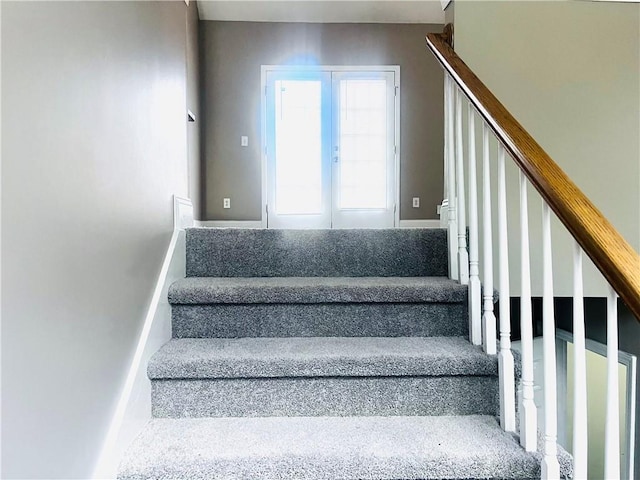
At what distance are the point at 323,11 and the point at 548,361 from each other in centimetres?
431

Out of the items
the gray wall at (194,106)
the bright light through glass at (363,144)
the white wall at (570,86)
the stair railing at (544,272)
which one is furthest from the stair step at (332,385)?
the bright light through glass at (363,144)

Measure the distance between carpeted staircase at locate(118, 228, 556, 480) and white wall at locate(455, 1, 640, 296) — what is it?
0.78m

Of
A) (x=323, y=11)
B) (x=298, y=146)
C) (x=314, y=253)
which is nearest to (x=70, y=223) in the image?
(x=314, y=253)

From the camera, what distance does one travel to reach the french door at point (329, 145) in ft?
14.7

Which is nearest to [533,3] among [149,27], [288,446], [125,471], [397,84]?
[149,27]

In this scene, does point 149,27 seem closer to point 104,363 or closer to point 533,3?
point 104,363

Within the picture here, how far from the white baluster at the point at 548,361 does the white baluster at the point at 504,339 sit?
5.5 inches

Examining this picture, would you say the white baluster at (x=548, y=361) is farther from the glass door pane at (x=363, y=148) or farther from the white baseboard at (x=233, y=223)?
the white baseboard at (x=233, y=223)

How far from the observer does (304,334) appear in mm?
1452

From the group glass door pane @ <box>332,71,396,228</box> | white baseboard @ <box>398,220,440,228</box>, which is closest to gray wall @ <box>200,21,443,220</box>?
glass door pane @ <box>332,71,396,228</box>

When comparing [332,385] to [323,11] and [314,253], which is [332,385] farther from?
[323,11]

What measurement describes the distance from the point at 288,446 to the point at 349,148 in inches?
150

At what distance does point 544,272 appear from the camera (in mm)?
975

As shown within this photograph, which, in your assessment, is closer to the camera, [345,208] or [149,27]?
[149,27]
